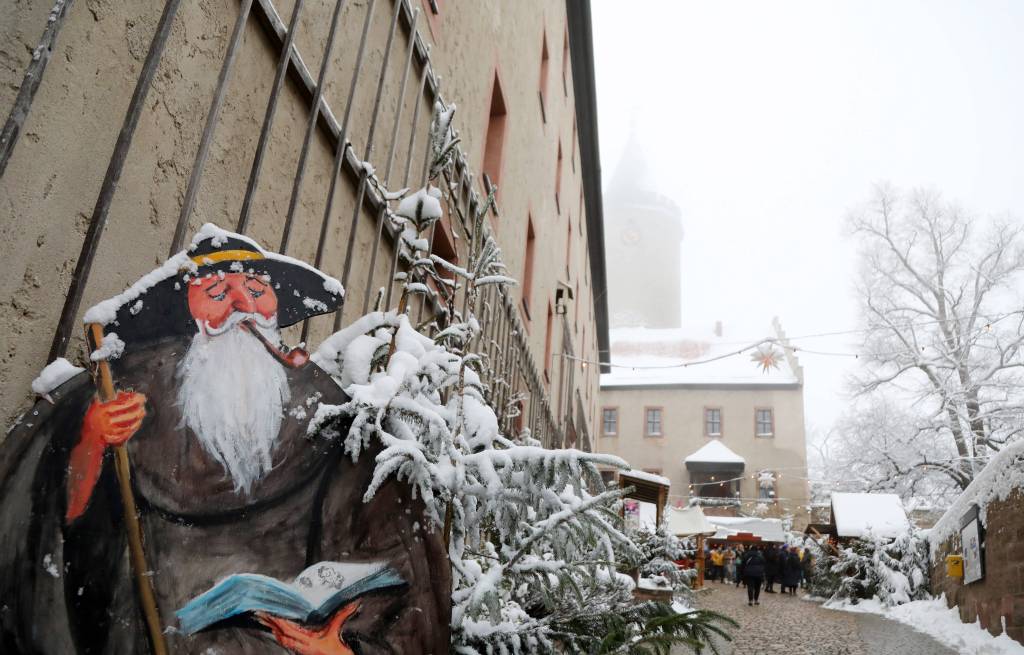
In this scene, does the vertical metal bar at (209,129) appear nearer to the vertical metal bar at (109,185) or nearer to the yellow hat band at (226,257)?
the vertical metal bar at (109,185)

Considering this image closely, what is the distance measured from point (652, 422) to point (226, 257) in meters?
42.9

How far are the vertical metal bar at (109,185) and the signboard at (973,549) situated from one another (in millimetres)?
9652

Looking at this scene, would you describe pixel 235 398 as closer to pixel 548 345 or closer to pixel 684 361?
pixel 548 345

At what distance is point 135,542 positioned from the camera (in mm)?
1507

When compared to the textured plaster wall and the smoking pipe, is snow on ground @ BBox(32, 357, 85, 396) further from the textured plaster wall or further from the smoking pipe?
the textured plaster wall

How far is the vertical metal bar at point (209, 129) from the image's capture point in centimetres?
229

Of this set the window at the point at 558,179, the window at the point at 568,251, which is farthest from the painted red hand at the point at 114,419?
the window at the point at 568,251

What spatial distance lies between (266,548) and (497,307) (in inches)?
207

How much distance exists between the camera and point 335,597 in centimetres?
157

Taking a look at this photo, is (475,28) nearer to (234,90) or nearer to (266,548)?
(234,90)

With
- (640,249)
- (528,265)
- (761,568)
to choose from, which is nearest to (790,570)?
(761,568)

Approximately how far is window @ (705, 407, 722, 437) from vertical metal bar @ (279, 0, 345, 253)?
41471 mm

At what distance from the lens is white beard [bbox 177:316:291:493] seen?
1.64 metres

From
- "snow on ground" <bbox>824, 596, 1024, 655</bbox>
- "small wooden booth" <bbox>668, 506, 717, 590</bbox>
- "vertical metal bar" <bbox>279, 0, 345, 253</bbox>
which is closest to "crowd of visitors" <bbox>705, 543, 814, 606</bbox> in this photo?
"small wooden booth" <bbox>668, 506, 717, 590</bbox>
